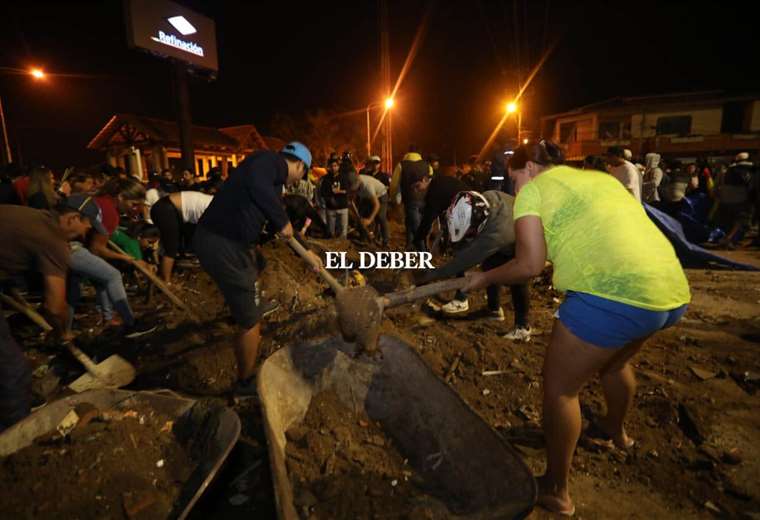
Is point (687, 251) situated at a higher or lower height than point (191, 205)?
lower

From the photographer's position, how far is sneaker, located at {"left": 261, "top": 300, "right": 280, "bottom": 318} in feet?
16.0

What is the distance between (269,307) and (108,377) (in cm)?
190

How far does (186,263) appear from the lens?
6.65 meters

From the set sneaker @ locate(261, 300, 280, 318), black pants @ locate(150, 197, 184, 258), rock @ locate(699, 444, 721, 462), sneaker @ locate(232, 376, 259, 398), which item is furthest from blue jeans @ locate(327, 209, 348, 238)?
rock @ locate(699, 444, 721, 462)

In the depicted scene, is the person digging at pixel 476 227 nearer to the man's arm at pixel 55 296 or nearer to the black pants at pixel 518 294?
the black pants at pixel 518 294

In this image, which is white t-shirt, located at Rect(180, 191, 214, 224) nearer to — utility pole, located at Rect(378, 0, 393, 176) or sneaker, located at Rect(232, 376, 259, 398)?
sneaker, located at Rect(232, 376, 259, 398)

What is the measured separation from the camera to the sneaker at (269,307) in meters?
4.87

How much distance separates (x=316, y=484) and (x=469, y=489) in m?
0.85

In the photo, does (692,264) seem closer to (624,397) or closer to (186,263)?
(624,397)

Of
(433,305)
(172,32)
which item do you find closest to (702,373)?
(433,305)

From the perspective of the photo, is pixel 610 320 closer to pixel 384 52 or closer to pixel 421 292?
pixel 421 292

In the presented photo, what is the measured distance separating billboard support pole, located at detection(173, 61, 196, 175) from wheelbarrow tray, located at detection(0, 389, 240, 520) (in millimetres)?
13037

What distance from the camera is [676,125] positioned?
2508 cm

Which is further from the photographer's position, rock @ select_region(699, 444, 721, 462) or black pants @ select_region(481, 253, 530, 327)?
black pants @ select_region(481, 253, 530, 327)
